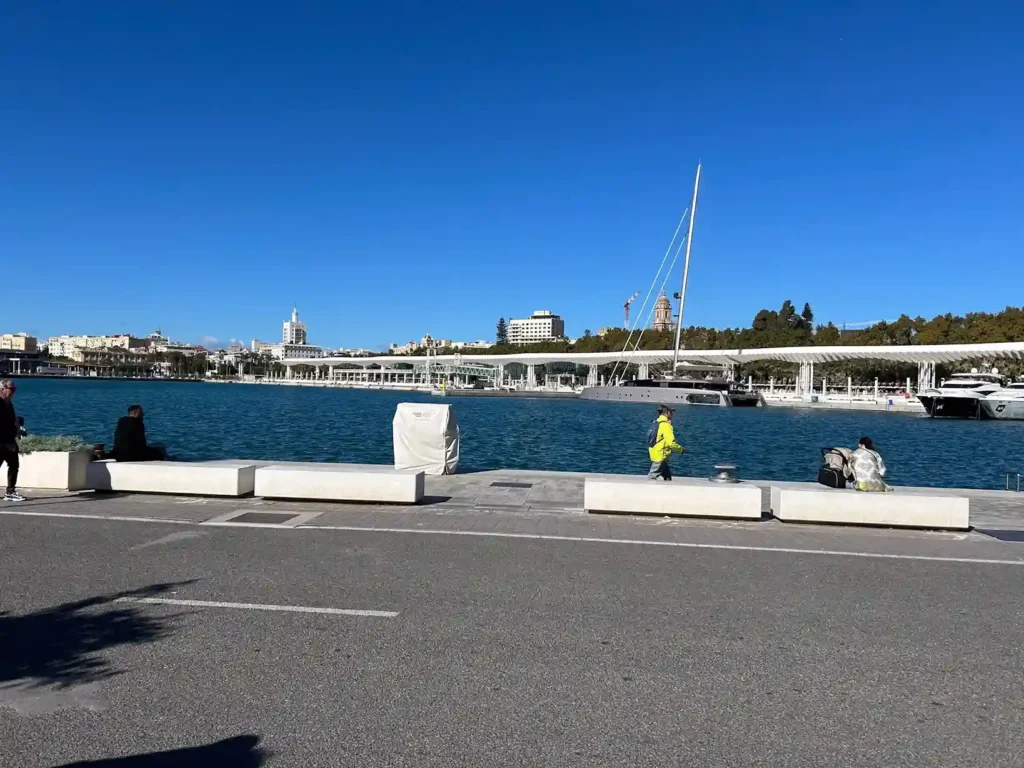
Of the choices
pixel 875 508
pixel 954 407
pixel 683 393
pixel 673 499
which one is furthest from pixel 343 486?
pixel 683 393

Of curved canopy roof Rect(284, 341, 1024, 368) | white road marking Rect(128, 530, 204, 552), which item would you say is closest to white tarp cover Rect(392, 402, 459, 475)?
white road marking Rect(128, 530, 204, 552)

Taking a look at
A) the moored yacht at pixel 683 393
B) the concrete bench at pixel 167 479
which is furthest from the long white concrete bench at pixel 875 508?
the moored yacht at pixel 683 393

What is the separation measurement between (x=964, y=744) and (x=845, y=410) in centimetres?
9415

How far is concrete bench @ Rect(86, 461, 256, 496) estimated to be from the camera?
38.5 ft

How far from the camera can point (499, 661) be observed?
16.6 feet

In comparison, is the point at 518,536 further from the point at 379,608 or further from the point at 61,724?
the point at 61,724

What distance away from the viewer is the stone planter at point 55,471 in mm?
11797

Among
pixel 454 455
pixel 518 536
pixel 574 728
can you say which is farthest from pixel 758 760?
pixel 454 455

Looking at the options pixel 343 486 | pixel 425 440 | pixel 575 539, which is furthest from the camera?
pixel 425 440

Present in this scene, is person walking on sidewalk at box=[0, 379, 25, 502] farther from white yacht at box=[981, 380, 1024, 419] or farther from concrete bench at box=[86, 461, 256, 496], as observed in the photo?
white yacht at box=[981, 380, 1024, 419]

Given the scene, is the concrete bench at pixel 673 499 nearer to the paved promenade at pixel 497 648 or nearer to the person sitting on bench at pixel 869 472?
the paved promenade at pixel 497 648

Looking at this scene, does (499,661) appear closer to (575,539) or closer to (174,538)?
(575,539)

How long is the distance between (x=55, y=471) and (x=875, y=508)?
11990mm

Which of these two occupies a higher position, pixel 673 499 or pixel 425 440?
pixel 425 440
